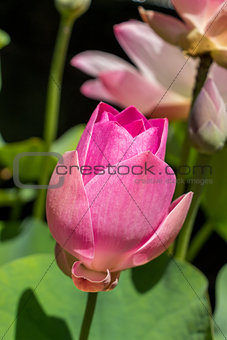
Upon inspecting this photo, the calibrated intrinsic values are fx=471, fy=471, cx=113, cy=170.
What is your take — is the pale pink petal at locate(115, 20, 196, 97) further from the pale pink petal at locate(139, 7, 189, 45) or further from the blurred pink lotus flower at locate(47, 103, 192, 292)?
the blurred pink lotus flower at locate(47, 103, 192, 292)

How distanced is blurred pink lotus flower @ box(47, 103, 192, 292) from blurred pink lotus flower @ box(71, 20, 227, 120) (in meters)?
Answer: 0.26

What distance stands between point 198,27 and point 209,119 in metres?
0.09

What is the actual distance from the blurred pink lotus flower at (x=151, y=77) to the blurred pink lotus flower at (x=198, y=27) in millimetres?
113

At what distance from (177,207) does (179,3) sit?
0.21 meters

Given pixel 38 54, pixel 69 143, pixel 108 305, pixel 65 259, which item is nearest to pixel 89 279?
pixel 65 259

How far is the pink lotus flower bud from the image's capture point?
1.24 ft

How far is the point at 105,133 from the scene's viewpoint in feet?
0.93

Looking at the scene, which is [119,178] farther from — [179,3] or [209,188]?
[209,188]

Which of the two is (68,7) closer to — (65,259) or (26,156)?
(26,156)

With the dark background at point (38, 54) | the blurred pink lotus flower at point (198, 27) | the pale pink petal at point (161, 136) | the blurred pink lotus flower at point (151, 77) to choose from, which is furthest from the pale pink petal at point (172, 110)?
the dark background at point (38, 54)

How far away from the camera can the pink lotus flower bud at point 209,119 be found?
0.38 m

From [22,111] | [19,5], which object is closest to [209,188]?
[22,111]

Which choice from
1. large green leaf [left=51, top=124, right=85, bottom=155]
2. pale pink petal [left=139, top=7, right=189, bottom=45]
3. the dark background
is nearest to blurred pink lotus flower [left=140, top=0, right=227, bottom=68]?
pale pink petal [left=139, top=7, right=189, bottom=45]

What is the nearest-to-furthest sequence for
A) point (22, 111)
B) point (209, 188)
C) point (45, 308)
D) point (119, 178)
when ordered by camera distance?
1. point (119, 178)
2. point (45, 308)
3. point (209, 188)
4. point (22, 111)
